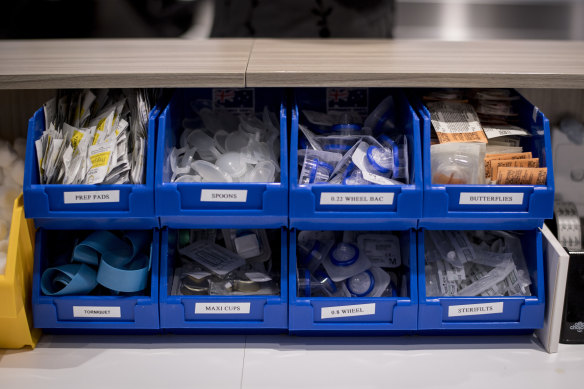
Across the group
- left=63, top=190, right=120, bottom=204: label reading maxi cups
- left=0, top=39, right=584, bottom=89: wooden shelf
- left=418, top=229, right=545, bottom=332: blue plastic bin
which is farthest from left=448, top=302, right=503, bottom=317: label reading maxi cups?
left=63, top=190, right=120, bottom=204: label reading maxi cups

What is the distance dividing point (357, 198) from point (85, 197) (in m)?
0.59

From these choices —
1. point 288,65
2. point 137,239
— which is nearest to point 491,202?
point 288,65

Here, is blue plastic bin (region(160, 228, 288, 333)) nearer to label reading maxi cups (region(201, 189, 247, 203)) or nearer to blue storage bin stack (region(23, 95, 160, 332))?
blue storage bin stack (region(23, 95, 160, 332))

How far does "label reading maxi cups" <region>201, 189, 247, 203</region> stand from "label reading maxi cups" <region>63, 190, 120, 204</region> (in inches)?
7.6

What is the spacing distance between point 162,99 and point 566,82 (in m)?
0.92

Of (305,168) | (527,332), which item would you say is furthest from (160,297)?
(527,332)

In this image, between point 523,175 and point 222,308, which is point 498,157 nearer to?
point 523,175

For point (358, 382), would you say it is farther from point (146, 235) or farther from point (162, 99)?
point (162, 99)

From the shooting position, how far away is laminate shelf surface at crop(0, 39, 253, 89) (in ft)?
4.23

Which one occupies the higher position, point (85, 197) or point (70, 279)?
point (85, 197)

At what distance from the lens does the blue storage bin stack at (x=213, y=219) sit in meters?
1.32

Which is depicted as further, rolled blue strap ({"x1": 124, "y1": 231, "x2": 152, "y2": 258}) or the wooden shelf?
rolled blue strap ({"x1": 124, "y1": 231, "x2": 152, "y2": 258})

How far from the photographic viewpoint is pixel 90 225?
1394 mm

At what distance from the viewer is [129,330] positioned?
4.84 feet
